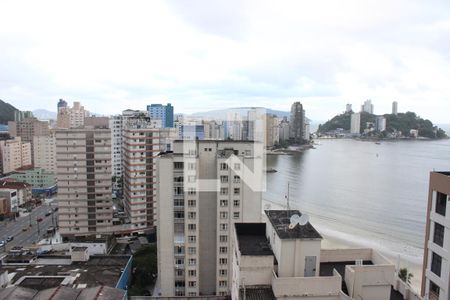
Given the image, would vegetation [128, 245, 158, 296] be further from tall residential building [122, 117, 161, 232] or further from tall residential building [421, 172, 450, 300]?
tall residential building [421, 172, 450, 300]

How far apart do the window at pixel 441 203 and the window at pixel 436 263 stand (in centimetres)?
61

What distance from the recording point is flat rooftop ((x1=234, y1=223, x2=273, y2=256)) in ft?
15.0

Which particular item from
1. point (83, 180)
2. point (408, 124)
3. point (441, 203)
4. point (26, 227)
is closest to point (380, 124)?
point (408, 124)

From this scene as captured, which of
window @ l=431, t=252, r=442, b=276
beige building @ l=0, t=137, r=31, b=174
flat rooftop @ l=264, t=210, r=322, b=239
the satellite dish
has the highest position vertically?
the satellite dish

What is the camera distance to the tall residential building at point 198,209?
8.65 meters

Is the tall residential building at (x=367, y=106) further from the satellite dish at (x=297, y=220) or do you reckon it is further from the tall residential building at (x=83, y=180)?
the satellite dish at (x=297, y=220)

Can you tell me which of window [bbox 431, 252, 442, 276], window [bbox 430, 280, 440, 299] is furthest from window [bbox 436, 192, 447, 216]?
window [bbox 430, 280, 440, 299]

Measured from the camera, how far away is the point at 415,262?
13.1 metres

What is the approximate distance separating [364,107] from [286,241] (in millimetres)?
102547

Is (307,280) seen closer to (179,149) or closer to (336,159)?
(179,149)

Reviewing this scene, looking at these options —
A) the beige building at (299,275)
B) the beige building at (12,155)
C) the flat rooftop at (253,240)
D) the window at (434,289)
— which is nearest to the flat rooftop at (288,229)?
the beige building at (299,275)

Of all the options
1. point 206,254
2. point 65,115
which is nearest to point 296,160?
point 65,115

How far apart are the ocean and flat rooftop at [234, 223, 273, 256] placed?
8.60 m

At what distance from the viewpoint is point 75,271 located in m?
9.39
